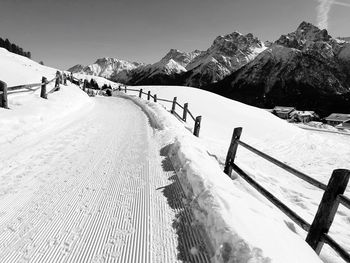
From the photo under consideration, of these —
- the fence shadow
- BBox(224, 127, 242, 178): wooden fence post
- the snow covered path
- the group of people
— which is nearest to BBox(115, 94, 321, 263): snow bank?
the fence shadow

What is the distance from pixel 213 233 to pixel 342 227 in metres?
4.03

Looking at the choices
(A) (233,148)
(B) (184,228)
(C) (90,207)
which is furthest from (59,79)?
(B) (184,228)

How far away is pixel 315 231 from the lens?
3463mm

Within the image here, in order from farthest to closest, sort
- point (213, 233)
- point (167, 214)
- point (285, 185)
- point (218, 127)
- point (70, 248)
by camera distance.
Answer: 1. point (218, 127)
2. point (285, 185)
3. point (167, 214)
4. point (213, 233)
5. point (70, 248)

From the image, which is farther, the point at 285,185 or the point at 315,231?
the point at 285,185

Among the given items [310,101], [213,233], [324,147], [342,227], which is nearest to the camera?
[213,233]

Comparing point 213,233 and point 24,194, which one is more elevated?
point 213,233

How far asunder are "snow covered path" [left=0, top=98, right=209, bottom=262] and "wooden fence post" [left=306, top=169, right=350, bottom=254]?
62.3 inches

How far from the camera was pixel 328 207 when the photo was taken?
3.29m

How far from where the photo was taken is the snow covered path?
3.28 m

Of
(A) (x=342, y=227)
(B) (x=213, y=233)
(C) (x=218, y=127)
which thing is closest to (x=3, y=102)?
(B) (x=213, y=233)

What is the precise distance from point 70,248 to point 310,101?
185 metres

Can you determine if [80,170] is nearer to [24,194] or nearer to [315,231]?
[24,194]

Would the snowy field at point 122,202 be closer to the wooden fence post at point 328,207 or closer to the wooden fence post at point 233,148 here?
the wooden fence post at point 328,207
